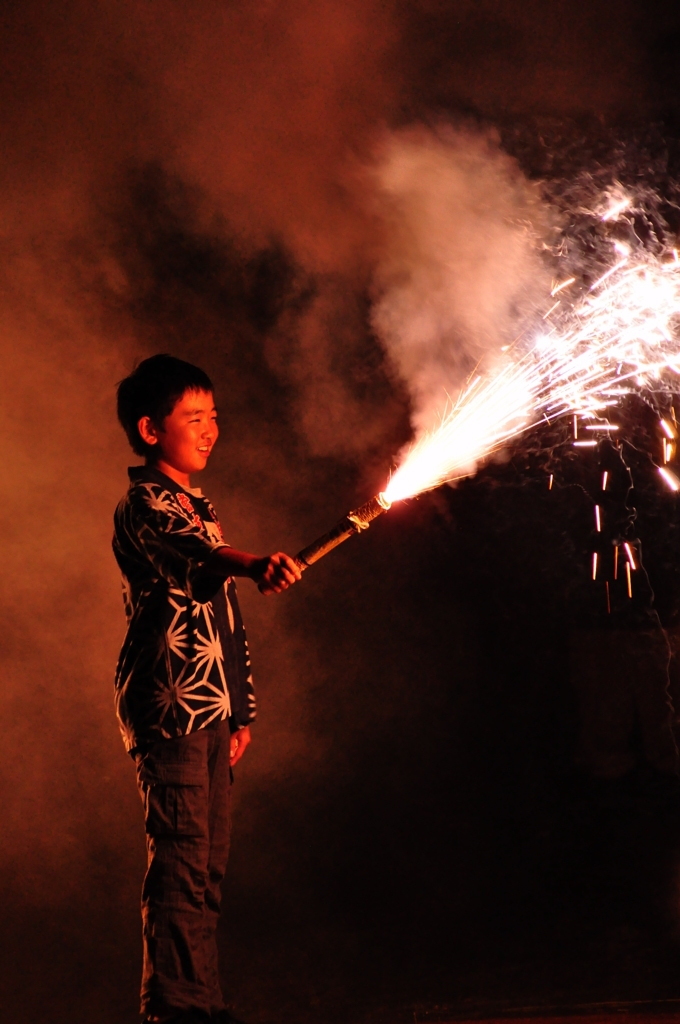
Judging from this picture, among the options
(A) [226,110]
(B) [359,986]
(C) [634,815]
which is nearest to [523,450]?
(C) [634,815]

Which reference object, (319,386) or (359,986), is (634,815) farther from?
(319,386)

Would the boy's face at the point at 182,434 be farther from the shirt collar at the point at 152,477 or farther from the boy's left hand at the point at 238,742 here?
the boy's left hand at the point at 238,742

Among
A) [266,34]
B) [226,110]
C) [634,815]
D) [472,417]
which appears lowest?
[634,815]

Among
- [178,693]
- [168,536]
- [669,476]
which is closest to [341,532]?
[168,536]

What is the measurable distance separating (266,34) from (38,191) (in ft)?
2.77

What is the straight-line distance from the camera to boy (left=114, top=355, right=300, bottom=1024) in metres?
1.88

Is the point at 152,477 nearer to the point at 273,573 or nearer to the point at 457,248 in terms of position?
the point at 273,573

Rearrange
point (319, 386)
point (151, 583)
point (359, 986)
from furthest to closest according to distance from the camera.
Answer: point (319, 386)
point (359, 986)
point (151, 583)

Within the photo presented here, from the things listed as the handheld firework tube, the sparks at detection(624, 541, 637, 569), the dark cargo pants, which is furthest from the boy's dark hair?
the sparks at detection(624, 541, 637, 569)

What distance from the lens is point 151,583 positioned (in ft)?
6.67

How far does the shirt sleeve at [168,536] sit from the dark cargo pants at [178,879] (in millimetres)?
347

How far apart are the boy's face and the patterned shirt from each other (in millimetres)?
79

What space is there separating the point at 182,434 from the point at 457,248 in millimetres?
1304

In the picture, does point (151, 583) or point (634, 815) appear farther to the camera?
point (634, 815)
